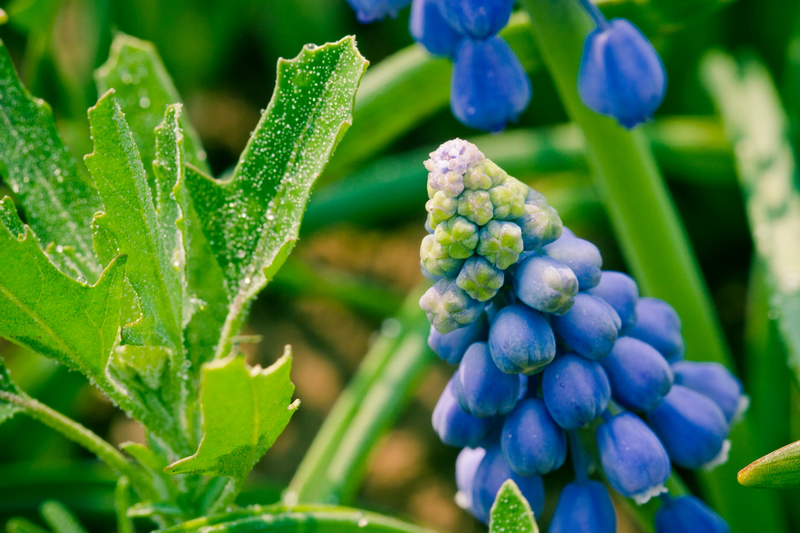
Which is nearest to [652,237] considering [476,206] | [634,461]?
[634,461]

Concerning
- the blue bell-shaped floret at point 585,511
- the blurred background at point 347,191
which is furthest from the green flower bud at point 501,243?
the blurred background at point 347,191

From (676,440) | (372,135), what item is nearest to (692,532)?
(676,440)

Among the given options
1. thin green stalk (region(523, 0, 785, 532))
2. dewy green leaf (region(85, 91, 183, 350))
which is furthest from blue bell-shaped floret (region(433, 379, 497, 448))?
thin green stalk (region(523, 0, 785, 532))

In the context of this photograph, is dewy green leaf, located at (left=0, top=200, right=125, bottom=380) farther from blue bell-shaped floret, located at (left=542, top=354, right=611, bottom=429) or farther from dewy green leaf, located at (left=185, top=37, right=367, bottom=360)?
blue bell-shaped floret, located at (left=542, top=354, right=611, bottom=429)

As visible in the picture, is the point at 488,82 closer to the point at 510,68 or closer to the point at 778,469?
→ the point at 510,68

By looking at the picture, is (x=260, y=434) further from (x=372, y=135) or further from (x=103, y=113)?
(x=372, y=135)

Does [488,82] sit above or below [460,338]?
above
